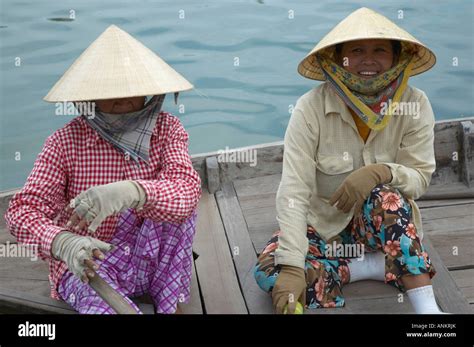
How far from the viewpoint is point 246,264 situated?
2391mm

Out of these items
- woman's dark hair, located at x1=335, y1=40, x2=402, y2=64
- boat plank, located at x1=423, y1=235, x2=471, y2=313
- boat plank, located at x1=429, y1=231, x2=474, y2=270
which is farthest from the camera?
boat plank, located at x1=429, y1=231, x2=474, y2=270

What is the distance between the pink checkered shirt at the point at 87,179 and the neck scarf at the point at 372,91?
47 centimetres

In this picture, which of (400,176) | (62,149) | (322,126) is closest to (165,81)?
(62,149)

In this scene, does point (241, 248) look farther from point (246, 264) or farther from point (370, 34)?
point (370, 34)

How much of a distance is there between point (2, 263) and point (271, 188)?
1.05 metres

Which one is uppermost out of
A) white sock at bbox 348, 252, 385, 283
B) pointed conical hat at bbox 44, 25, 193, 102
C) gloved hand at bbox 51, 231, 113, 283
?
pointed conical hat at bbox 44, 25, 193, 102

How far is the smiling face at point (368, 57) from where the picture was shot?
2.13 metres

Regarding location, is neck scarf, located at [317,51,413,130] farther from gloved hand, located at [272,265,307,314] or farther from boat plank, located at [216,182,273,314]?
boat plank, located at [216,182,273,314]

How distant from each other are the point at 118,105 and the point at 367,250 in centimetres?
86

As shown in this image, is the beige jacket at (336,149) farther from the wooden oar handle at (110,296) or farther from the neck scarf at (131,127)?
the wooden oar handle at (110,296)

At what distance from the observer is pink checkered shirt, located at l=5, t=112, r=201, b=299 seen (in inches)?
74.5

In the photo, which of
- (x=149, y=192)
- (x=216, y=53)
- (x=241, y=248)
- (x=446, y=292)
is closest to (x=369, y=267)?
(x=446, y=292)

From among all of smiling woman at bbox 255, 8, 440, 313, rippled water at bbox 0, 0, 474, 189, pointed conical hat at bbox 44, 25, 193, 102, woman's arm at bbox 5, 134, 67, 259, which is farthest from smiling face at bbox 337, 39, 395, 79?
rippled water at bbox 0, 0, 474, 189

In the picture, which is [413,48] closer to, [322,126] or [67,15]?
[322,126]
